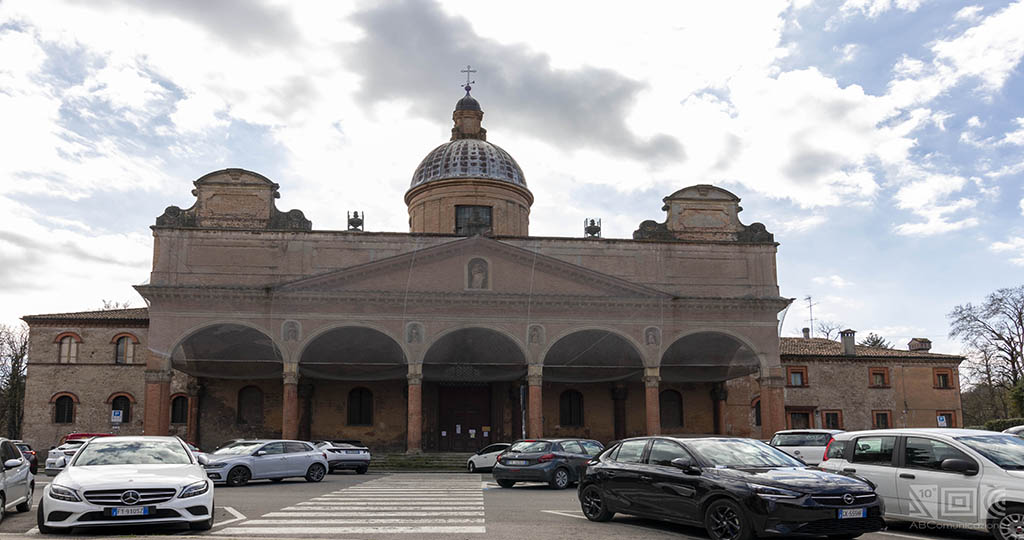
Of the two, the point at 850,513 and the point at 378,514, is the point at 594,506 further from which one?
the point at 850,513

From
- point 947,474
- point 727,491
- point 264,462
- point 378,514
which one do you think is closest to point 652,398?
point 264,462

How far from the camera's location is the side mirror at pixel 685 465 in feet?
35.8

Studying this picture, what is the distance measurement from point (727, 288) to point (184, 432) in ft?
84.5

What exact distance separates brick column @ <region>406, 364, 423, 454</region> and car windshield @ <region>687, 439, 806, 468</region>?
909 inches

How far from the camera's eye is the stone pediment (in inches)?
1352

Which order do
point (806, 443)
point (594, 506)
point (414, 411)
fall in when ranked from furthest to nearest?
1. point (414, 411)
2. point (806, 443)
3. point (594, 506)

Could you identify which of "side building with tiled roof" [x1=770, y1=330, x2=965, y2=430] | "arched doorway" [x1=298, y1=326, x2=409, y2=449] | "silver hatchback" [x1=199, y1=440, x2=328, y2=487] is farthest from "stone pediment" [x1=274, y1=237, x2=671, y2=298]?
"side building with tiled roof" [x1=770, y1=330, x2=965, y2=430]

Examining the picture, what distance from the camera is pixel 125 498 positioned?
1060 centimetres

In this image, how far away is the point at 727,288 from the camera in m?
37.9

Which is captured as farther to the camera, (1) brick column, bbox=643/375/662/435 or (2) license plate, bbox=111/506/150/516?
(1) brick column, bbox=643/375/662/435

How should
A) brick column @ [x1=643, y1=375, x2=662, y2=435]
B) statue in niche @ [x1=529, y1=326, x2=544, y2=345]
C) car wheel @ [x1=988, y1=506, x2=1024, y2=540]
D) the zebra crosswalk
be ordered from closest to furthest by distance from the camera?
car wheel @ [x1=988, y1=506, x2=1024, y2=540], the zebra crosswalk, statue in niche @ [x1=529, y1=326, x2=544, y2=345], brick column @ [x1=643, y1=375, x2=662, y2=435]

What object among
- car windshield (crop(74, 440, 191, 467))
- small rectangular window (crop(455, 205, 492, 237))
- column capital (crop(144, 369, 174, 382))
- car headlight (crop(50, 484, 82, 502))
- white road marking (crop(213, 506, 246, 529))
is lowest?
white road marking (crop(213, 506, 246, 529))

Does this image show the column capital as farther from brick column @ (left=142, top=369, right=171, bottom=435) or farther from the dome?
the dome

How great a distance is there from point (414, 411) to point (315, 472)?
1109 centimetres
